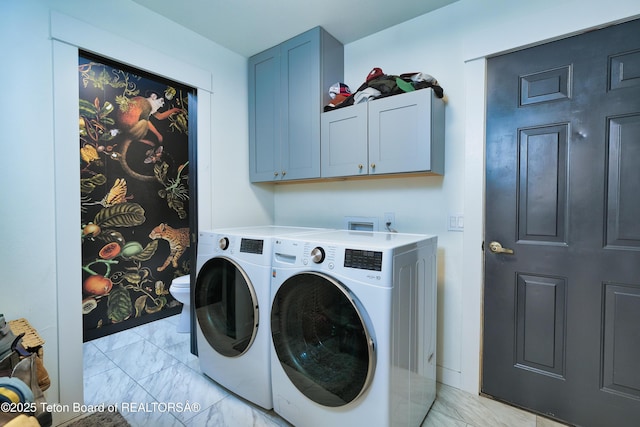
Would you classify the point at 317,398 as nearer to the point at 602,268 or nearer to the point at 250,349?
the point at 250,349

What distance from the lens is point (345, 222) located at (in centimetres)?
222

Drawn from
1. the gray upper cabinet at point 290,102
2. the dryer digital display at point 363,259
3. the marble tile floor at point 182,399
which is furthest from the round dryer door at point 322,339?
the gray upper cabinet at point 290,102

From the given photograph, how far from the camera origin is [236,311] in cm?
166

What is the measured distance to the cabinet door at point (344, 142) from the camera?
1.82 m

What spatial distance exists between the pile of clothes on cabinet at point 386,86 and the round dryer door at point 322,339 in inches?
46.7

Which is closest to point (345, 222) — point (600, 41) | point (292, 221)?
point (292, 221)

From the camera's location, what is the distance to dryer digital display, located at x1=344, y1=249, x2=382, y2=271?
1.13 meters

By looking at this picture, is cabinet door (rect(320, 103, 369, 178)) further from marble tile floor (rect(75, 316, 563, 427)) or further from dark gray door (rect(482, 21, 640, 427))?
marble tile floor (rect(75, 316, 563, 427))

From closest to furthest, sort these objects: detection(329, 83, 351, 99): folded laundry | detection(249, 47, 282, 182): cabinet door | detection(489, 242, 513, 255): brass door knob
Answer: detection(489, 242, 513, 255): brass door knob < detection(329, 83, 351, 99): folded laundry < detection(249, 47, 282, 182): cabinet door

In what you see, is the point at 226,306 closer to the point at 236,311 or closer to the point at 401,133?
the point at 236,311

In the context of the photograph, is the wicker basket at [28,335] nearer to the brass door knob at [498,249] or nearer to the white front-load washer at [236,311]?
the white front-load washer at [236,311]

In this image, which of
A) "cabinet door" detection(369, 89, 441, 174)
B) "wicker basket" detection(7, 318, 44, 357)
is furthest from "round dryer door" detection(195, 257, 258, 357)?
"cabinet door" detection(369, 89, 441, 174)

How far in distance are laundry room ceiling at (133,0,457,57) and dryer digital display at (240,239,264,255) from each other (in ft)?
4.79

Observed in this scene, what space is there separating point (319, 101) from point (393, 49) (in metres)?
0.63
